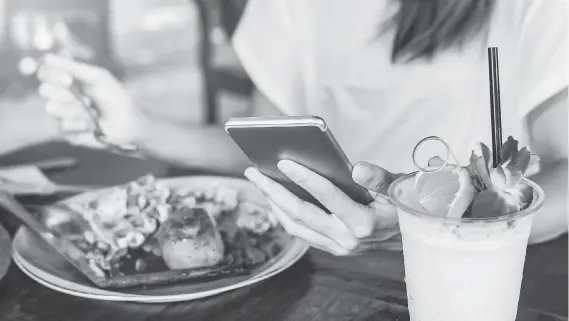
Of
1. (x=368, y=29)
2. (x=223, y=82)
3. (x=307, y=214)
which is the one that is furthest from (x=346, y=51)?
(x=307, y=214)

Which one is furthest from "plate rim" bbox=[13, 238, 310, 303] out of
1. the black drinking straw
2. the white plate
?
the black drinking straw

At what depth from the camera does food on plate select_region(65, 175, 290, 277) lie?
0.79 metres

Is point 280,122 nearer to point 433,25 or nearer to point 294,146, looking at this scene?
point 294,146

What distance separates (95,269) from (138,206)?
0.44 feet

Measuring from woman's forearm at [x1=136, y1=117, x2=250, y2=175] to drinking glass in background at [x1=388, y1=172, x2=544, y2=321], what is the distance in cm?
58

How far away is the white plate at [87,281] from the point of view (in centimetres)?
71

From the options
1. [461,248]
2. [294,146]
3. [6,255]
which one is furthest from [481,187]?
[6,255]

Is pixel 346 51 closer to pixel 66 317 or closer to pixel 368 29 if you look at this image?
pixel 368 29

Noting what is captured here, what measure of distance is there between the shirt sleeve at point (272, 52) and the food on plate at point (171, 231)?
0.23 meters

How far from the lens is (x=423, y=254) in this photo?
0.59 metres

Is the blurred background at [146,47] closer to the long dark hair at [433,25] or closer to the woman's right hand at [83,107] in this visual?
the woman's right hand at [83,107]

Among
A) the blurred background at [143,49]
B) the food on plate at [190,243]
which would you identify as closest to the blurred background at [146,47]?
the blurred background at [143,49]

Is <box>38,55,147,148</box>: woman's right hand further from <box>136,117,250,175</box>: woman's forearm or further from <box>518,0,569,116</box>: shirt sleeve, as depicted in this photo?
<box>518,0,569,116</box>: shirt sleeve

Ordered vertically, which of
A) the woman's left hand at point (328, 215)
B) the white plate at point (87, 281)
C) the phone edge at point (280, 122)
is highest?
the phone edge at point (280, 122)
